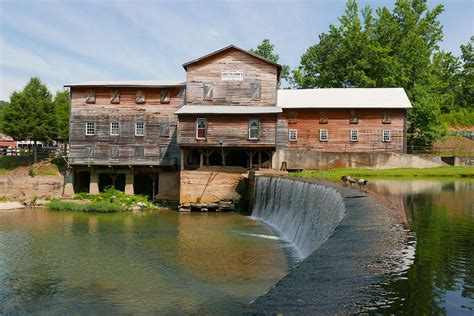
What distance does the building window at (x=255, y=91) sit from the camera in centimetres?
3541

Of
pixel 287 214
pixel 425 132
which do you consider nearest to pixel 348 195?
pixel 287 214

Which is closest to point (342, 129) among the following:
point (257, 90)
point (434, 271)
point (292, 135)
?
point (292, 135)

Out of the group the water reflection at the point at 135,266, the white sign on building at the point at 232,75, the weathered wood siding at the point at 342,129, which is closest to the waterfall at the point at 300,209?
the water reflection at the point at 135,266

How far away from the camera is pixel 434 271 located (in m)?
7.59

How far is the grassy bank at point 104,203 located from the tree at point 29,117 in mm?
9445

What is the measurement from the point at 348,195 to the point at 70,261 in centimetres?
1118

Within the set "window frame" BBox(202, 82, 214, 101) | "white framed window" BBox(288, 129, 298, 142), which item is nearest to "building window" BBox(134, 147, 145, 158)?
"window frame" BBox(202, 82, 214, 101)

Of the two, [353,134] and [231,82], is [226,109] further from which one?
[353,134]

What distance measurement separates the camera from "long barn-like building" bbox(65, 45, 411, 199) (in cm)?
3431

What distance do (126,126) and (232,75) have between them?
1062 centimetres

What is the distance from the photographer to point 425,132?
1852 inches

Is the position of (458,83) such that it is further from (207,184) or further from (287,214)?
(287,214)

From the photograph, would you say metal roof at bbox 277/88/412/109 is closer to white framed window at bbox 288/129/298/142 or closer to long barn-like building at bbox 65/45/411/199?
long barn-like building at bbox 65/45/411/199

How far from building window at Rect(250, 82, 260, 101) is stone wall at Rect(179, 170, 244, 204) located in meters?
6.64
